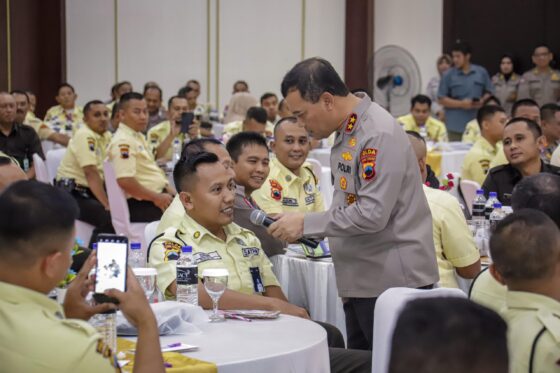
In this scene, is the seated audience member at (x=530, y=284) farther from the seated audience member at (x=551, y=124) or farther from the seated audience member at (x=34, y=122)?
the seated audience member at (x=34, y=122)

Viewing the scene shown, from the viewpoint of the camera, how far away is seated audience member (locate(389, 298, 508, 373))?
1376 millimetres

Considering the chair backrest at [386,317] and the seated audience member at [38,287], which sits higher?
the seated audience member at [38,287]

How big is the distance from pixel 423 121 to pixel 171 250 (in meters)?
7.12

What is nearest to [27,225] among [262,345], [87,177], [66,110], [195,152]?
[262,345]

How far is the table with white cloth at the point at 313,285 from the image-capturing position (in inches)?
174

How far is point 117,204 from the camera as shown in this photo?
6.55m

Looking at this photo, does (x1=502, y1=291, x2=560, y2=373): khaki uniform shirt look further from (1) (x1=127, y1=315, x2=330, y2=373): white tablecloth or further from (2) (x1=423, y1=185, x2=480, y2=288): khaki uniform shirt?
(2) (x1=423, y1=185, x2=480, y2=288): khaki uniform shirt

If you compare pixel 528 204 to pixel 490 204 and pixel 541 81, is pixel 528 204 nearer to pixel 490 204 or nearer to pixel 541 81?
pixel 490 204

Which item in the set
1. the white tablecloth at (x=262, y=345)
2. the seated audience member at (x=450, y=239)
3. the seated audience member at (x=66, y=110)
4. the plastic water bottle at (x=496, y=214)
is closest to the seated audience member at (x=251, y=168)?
the seated audience member at (x=450, y=239)

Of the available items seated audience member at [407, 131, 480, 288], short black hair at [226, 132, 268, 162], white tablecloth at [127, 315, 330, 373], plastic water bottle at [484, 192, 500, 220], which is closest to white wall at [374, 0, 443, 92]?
plastic water bottle at [484, 192, 500, 220]

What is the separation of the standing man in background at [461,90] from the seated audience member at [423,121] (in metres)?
1.73

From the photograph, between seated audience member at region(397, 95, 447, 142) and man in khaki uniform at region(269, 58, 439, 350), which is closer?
man in khaki uniform at region(269, 58, 439, 350)

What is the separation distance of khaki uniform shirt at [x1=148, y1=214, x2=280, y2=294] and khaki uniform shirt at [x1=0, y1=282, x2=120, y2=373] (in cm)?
129

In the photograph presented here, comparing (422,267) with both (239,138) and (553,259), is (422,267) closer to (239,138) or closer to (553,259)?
(553,259)
